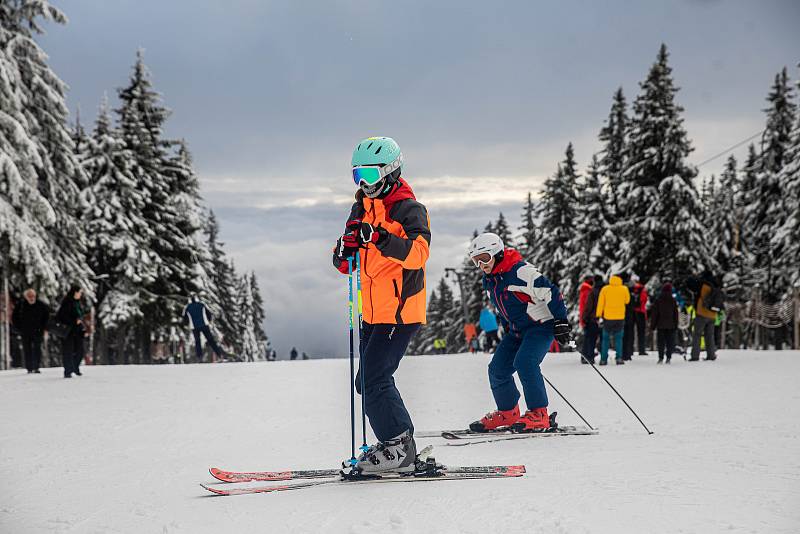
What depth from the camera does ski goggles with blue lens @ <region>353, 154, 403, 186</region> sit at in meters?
4.46

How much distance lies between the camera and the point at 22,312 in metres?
14.1

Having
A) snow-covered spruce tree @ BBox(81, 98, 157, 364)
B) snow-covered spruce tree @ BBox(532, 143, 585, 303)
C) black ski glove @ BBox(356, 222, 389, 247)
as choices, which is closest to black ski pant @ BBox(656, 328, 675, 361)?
black ski glove @ BBox(356, 222, 389, 247)

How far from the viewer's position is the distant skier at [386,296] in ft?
14.6

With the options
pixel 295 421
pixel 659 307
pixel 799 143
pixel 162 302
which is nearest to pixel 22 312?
pixel 295 421

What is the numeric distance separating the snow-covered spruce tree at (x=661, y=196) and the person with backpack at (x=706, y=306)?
667 inches

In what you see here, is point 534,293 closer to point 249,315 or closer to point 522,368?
point 522,368

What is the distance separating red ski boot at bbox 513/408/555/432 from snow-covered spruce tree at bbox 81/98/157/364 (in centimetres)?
2326

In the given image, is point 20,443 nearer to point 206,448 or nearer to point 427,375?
point 206,448

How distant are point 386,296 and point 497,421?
297 cm

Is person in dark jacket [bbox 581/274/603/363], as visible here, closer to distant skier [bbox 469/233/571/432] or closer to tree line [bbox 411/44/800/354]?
distant skier [bbox 469/233/571/432]

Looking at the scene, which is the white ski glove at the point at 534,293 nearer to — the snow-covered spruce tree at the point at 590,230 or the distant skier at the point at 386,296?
the distant skier at the point at 386,296

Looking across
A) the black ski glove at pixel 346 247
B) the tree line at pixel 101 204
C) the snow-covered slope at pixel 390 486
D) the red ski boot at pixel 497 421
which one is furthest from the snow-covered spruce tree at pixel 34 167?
the black ski glove at pixel 346 247

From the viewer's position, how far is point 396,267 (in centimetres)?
445

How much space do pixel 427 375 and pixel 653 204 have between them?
75.7 feet
